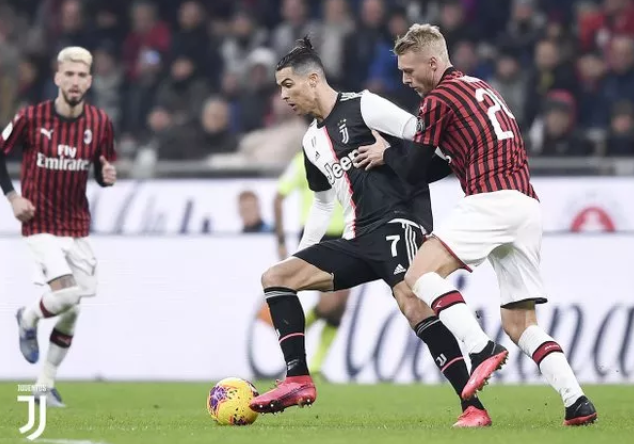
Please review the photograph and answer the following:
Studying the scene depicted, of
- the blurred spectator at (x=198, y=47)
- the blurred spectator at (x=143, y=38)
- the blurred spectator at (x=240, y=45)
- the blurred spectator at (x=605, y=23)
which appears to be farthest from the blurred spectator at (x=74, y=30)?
the blurred spectator at (x=605, y=23)

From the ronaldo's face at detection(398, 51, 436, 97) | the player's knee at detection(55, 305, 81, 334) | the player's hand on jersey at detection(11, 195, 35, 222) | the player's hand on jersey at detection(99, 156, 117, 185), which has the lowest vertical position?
the player's knee at detection(55, 305, 81, 334)

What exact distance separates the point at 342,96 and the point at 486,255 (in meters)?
1.51

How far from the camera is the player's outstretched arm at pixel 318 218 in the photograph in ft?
28.2

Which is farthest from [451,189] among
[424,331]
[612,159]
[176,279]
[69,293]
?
[424,331]

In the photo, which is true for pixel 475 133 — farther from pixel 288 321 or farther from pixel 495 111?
pixel 288 321

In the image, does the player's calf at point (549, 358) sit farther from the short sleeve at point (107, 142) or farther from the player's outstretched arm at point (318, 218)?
the short sleeve at point (107, 142)

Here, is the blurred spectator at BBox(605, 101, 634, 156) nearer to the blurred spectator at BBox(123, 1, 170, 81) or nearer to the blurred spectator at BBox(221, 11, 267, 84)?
the blurred spectator at BBox(221, 11, 267, 84)

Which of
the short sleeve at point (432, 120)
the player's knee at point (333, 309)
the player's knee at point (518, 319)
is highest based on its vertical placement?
the short sleeve at point (432, 120)

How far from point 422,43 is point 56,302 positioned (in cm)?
401

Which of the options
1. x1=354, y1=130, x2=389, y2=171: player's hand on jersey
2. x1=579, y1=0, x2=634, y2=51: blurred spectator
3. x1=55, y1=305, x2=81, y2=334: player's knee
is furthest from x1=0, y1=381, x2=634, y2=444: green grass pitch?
x1=579, y1=0, x2=634, y2=51: blurred spectator

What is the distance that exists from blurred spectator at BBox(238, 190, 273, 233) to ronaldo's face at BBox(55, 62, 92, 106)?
383 cm

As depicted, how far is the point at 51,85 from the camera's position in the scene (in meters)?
17.8

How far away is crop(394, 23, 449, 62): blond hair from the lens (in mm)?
7750

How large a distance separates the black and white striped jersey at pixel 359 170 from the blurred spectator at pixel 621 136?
286 inches
